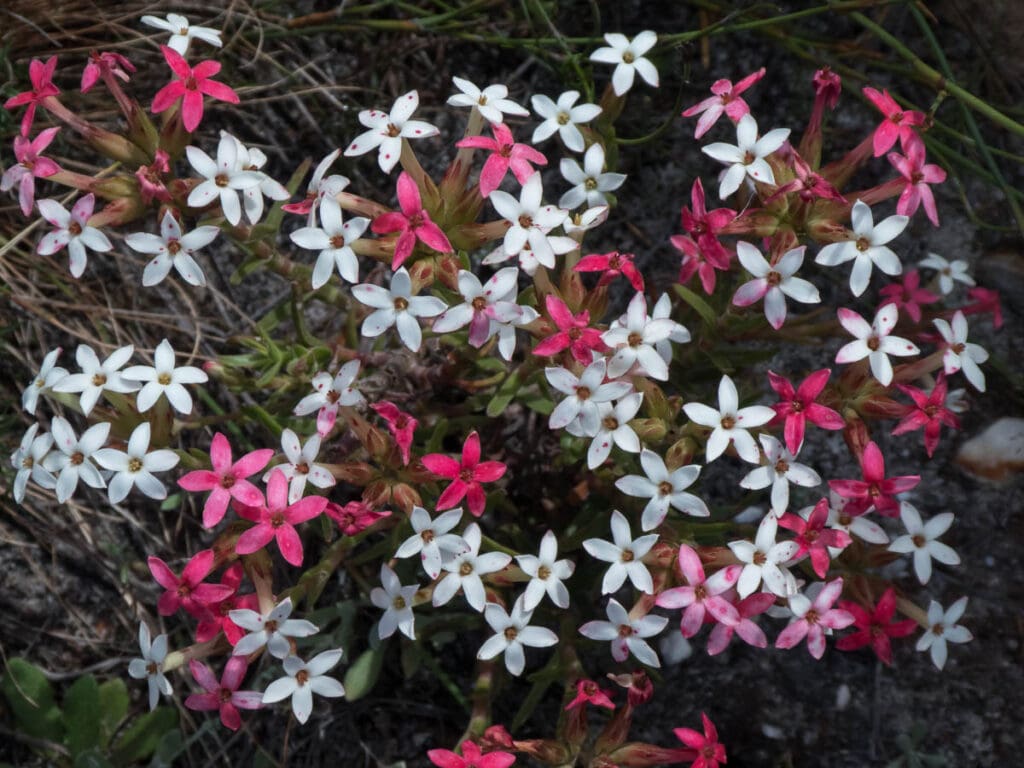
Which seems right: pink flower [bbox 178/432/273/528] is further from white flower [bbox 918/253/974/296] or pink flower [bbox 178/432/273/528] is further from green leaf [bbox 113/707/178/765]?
white flower [bbox 918/253/974/296]

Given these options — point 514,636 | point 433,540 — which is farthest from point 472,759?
point 433,540

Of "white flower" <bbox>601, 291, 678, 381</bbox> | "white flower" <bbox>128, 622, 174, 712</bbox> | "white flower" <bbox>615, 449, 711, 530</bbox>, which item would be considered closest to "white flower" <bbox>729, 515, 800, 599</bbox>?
"white flower" <bbox>615, 449, 711, 530</bbox>

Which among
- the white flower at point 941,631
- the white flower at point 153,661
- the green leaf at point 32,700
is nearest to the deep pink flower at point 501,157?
the white flower at point 153,661

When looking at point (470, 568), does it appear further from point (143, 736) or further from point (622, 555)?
point (143, 736)

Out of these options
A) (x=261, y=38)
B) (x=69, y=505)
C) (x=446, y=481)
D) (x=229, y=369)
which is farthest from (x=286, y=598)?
(x=261, y=38)

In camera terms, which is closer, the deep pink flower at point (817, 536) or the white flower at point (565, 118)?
the deep pink flower at point (817, 536)

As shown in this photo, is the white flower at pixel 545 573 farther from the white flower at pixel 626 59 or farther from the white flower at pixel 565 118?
the white flower at pixel 626 59
